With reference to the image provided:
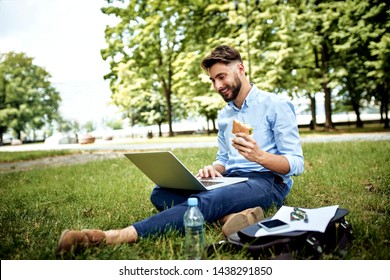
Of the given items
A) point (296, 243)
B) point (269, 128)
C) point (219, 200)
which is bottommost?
point (296, 243)

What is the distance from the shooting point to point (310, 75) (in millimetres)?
16656

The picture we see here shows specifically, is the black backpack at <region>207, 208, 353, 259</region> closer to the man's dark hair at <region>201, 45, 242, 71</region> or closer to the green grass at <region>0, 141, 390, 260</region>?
the green grass at <region>0, 141, 390, 260</region>

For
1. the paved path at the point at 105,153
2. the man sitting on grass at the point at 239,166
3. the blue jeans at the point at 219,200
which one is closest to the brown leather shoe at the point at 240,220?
the man sitting on grass at the point at 239,166

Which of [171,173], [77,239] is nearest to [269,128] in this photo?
[171,173]

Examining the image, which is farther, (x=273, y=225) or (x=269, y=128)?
(x=269, y=128)

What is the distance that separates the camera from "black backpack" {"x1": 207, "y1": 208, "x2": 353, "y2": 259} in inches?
76.0

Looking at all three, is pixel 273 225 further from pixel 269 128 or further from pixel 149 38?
pixel 149 38

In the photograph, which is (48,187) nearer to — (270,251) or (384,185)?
(270,251)

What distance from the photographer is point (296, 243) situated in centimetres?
197

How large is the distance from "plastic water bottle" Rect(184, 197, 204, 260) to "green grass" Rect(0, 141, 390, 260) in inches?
2.9

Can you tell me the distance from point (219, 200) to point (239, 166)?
62cm
